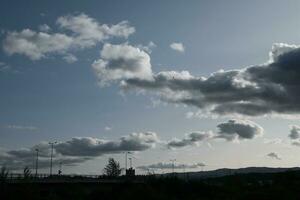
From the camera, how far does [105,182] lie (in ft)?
482

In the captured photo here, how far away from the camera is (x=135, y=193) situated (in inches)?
4281

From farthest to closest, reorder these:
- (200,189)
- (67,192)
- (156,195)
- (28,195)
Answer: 1. (200,189)
2. (67,192)
3. (156,195)
4. (28,195)

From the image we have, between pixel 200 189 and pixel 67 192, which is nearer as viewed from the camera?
pixel 67 192

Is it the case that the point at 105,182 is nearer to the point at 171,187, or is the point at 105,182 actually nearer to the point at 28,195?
the point at 171,187

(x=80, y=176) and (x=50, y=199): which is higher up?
(x=80, y=176)

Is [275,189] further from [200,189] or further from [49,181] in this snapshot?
[49,181]

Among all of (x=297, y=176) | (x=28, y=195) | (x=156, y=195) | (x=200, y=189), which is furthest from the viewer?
(x=297, y=176)

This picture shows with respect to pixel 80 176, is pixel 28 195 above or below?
below

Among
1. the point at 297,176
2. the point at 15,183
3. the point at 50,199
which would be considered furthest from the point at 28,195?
the point at 297,176

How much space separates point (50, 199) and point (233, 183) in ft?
216

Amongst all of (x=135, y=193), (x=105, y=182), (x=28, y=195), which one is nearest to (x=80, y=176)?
(x=105, y=182)

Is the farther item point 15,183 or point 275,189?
point 275,189

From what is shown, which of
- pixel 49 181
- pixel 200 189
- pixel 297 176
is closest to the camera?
pixel 49 181

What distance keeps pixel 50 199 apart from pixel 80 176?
70080mm
